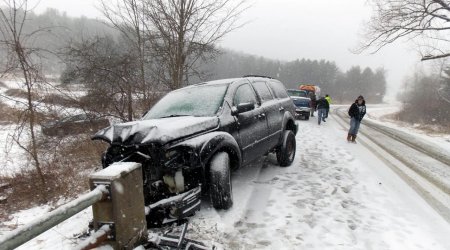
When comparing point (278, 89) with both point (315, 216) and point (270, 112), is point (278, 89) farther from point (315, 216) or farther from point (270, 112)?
point (315, 216)

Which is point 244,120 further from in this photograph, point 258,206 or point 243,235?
point 243,235

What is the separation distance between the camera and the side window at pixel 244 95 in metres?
5.50

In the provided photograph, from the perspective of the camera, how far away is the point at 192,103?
529cm

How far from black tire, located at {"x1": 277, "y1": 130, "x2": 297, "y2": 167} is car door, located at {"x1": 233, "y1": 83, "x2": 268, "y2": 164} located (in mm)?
973

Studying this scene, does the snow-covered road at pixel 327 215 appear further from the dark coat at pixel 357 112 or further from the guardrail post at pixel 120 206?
the dark coat at pixel 357 112

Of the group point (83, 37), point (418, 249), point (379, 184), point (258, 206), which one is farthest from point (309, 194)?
point (83, 37)

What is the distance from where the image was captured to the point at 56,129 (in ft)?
29.7

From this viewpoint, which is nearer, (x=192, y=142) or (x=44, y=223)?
(x=44, y=223)

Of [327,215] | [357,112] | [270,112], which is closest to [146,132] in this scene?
[327,215]

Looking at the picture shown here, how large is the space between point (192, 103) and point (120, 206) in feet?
8.53

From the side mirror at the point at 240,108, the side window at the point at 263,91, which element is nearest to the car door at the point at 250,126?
the side mirror at the point at 240,108

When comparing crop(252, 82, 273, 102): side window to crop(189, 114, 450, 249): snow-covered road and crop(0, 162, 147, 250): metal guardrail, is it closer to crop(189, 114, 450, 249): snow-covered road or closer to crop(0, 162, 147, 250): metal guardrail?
crop(189, 114, 450, 249): snow-covered road

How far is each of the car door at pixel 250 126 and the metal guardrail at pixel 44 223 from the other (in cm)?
290

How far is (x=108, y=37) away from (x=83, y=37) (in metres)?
1.79
